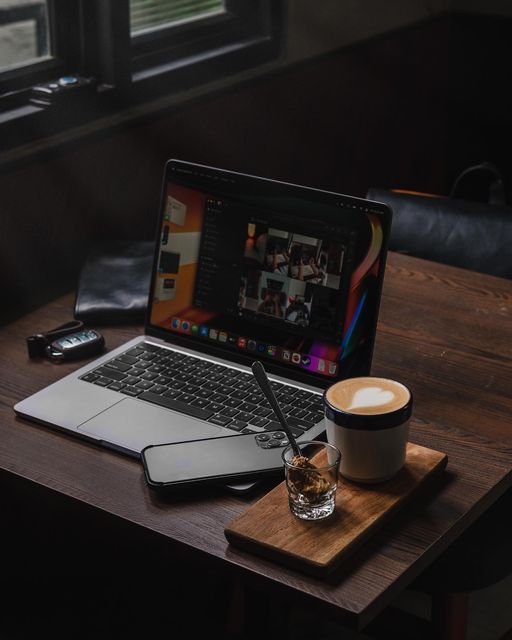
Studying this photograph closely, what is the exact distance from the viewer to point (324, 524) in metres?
1.20

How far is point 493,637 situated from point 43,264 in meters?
1.19

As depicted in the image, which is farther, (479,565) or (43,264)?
(43,264)

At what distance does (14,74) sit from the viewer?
6.87ft

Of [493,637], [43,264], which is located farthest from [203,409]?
[493,637]

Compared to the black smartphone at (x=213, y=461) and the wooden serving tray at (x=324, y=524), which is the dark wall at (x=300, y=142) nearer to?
the black smartphone at (x=213, y=461)

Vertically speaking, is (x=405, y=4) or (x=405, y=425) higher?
(x=405, y=4)

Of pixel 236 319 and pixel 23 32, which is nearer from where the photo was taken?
pixel 236 319

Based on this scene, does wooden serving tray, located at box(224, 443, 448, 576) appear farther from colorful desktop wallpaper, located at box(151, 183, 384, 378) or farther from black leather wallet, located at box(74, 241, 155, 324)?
black leather wallet, located at box(74, 241, 155, 324)

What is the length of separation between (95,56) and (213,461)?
3.97 ft

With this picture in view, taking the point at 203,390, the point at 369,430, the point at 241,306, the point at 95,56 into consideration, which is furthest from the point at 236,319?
the point at 95,56

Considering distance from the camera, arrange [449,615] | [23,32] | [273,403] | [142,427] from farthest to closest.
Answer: [23,32] → [449,615] → [142,427] → [273,403]

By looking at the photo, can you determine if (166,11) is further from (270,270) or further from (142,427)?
(142,427)

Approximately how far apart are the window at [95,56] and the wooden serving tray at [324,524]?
42.2 inches

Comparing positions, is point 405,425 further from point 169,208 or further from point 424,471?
point 169,208
